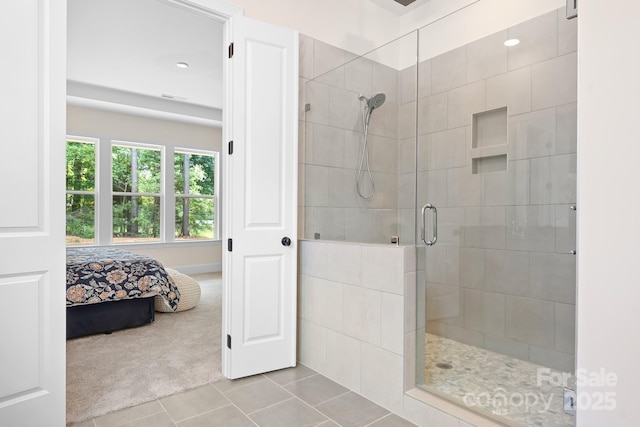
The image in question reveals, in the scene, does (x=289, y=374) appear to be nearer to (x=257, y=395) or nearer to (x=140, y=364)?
(x=257, y=395)

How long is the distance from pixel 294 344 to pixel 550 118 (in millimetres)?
2193

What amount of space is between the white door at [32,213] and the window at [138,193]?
14.7 ft

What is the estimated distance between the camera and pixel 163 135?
6.32 metres

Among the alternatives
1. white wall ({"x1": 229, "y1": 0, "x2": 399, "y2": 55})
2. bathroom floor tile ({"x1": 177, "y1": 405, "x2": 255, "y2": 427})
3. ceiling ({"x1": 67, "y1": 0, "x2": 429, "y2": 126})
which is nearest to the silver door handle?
bathroom floor tile ({"x1": 177, "y1": 405, "x2": 255, "y2": 427})

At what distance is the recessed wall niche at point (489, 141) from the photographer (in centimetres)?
248

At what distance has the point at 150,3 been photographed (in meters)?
3.16

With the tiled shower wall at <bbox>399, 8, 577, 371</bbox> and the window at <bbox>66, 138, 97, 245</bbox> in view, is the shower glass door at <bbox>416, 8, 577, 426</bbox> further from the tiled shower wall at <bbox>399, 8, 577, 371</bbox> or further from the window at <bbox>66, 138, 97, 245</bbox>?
the window at <bbox>66, 138, 97, 245</bbox>

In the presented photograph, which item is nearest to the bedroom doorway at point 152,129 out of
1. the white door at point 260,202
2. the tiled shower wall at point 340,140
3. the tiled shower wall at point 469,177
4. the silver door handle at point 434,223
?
the white door at point 260,202

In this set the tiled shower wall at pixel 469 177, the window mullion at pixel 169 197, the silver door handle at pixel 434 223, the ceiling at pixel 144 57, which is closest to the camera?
the tiled shower wall at pixel 469 177

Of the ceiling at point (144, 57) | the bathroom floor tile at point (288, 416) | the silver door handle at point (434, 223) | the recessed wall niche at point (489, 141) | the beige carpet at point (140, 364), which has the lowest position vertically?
the beige carpet at point (140, 364)

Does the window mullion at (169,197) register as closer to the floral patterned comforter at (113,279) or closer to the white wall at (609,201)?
the floral patterned comforter at (113,279)

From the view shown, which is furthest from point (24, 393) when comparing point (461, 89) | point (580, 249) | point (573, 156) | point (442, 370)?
point (461, 89)

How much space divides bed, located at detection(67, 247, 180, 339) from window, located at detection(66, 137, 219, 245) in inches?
86.7

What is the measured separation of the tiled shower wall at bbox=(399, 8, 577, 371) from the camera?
2094 millimetres
